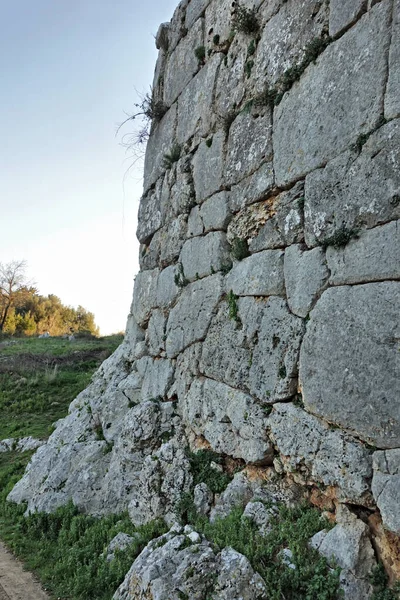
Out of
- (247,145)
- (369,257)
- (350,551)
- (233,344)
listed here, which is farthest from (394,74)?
(350,551)

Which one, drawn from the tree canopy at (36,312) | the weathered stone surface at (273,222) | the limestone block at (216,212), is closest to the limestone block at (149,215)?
the limestone block at (216,212)

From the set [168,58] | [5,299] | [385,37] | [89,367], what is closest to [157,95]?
[168,58]

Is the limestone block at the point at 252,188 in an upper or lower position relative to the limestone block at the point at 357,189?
upper

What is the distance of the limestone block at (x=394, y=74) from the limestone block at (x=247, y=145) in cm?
183

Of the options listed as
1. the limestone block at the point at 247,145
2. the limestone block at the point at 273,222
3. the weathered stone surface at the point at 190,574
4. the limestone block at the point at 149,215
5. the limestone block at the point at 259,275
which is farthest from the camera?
the limestone block at the point at 149,215

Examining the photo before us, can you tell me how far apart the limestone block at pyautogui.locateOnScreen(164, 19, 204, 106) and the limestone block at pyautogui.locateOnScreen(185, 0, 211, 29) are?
5.0 inches

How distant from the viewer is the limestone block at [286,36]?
210 inches

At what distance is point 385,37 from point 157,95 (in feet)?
20.6

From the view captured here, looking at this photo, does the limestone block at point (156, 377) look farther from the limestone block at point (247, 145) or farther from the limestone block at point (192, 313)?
the limestone block at point (247, 145)

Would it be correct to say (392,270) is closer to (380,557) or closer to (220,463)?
(380,557)

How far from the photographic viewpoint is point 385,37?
4.30 metres

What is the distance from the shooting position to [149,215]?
9.48 meters

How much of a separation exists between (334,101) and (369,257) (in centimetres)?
173

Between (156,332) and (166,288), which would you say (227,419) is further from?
(166,288)
